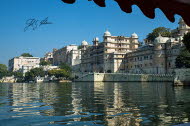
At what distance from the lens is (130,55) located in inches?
3209

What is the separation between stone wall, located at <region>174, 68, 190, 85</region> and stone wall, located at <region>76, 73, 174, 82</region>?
17793mm

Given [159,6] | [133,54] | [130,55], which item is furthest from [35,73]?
[159,6]

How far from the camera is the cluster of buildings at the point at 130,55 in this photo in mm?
67125

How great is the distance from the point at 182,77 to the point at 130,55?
4199 cm

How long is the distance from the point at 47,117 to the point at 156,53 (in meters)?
60.7

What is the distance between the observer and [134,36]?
93.6 metres

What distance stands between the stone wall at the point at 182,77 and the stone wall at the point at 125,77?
1779cm

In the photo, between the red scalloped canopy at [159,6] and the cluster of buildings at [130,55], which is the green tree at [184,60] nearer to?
the cluster of buildings at [130,55]

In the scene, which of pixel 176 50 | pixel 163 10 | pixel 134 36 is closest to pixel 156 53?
pixel 176 50

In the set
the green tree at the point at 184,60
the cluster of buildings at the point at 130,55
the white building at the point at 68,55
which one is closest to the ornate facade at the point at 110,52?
the cluster of buildings at the point at 130,55

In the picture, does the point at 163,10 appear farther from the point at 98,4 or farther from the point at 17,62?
the point at 17,62

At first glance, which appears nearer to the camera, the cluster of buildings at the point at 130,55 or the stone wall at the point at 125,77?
the stone wall at the point at 125,77

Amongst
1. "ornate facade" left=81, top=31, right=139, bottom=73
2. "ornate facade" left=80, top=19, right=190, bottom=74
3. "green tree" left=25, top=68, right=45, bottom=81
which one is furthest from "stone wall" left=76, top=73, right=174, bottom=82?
"green tree" left=25, top=68, right=45, bottom=81

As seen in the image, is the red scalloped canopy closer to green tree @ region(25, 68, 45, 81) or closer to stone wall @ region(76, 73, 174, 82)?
stone wall @ region(76, 73, 174, 82)
